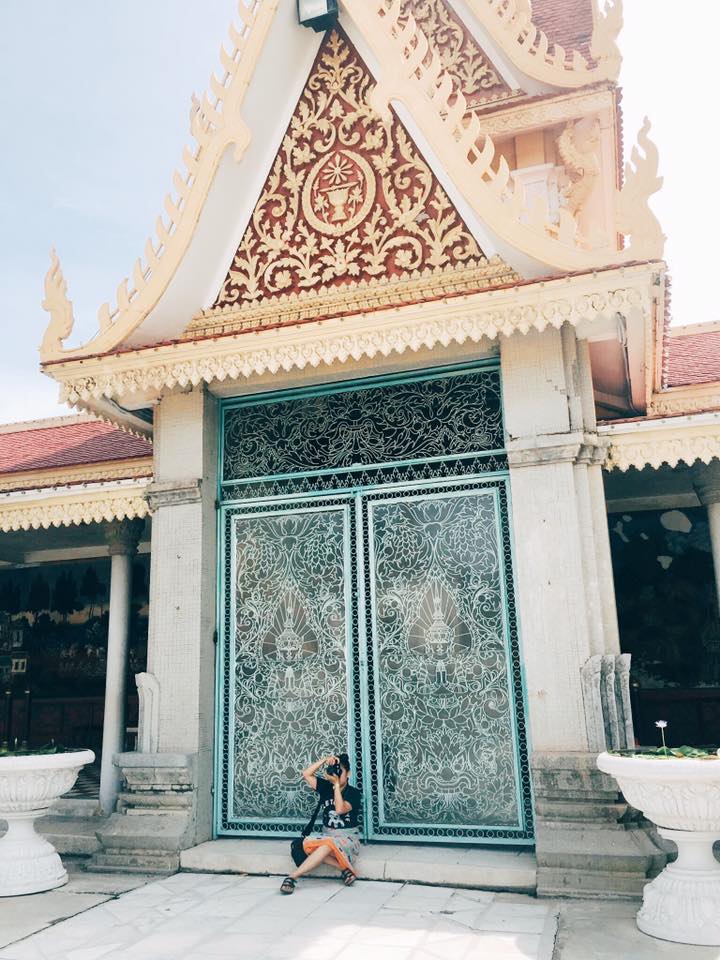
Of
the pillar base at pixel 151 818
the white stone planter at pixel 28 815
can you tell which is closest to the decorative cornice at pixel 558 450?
the pillar base at pixel 151 818

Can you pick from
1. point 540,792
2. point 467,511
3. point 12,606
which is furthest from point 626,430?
point 12,606

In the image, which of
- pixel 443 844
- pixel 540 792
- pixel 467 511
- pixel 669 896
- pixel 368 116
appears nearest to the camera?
pixel 669 896

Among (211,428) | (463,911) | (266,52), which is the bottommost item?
(463,911)

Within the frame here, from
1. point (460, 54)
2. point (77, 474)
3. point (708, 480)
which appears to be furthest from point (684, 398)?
point (77, 474)

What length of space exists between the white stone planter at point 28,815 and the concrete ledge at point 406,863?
77 centimetres

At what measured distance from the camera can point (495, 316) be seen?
15.5 feet

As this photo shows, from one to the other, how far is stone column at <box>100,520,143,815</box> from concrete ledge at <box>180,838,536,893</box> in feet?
4.90

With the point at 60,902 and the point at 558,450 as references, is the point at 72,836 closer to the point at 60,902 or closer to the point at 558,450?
the point at 60,902

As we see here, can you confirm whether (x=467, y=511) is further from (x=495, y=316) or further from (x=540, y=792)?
(x=540, y=792)

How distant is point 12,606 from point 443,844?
6.96 m

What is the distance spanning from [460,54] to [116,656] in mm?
5660

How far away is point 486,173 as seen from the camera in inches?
203

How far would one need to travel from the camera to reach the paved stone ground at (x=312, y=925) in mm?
3463

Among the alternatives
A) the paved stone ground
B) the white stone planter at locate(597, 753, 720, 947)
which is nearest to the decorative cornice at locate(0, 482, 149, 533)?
the paved stone ground
